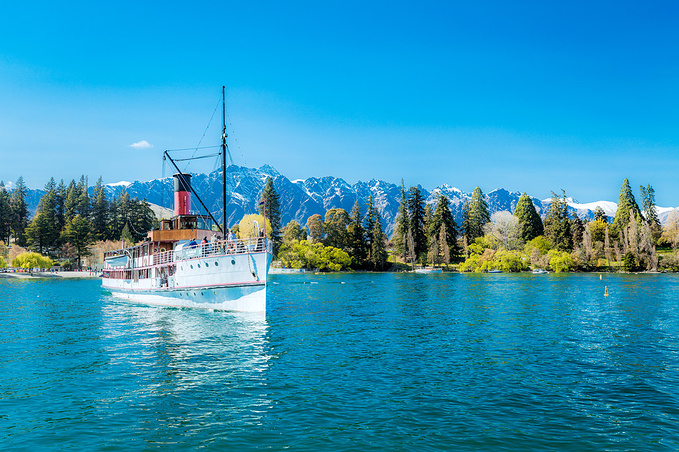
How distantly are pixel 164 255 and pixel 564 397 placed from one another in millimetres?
38545

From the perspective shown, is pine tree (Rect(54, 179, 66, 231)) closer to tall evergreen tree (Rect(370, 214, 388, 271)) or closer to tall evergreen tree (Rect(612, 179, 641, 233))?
tall evergreen tree (Rect(370, 214, 388, 271))

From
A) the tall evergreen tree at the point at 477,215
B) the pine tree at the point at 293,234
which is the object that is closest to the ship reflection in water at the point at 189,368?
the pine tree at the point at 293,234

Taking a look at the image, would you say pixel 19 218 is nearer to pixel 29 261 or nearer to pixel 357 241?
pixel 29 261

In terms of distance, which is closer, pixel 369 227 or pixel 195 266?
pixel 195 266

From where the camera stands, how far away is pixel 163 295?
43.0m

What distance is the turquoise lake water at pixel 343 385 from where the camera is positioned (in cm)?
1157

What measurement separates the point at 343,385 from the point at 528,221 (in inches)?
5425

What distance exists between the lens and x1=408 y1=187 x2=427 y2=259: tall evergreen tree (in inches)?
5522

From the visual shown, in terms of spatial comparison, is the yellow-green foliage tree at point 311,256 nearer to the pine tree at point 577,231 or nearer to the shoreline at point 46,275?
the shoreline at point 46,275

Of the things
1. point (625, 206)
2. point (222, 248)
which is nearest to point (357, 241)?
point (625, 206)

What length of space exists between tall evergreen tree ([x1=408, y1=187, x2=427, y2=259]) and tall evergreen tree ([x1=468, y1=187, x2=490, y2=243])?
57.2 ft

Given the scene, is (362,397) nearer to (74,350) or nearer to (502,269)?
(74,350)

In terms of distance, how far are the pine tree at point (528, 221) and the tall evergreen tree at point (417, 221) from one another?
3031 centimetres

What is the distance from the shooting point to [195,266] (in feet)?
127
